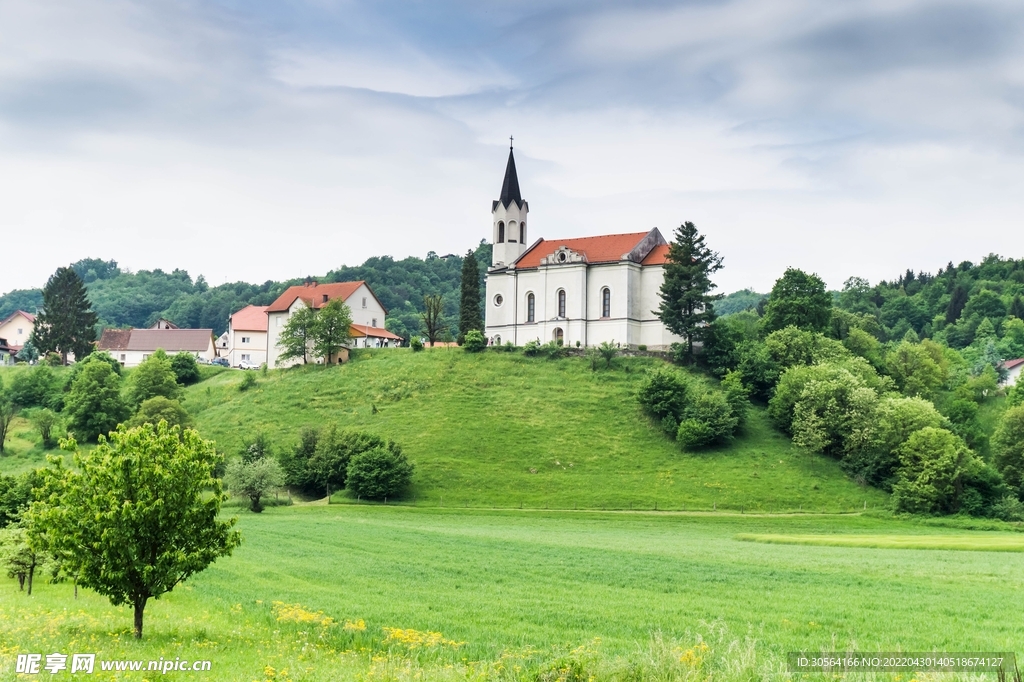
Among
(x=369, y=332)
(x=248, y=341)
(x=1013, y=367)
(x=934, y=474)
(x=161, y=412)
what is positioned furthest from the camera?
(x=1013, y=367)

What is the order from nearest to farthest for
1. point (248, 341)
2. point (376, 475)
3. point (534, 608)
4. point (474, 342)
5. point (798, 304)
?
point (534, 608) < point (376, 475) < point (798, 304) < point (474, 342) < point (248, 341)

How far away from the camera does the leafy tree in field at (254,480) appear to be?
5747cm

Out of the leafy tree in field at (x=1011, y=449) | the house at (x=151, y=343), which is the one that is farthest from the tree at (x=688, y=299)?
the house at (x=151, y=343)

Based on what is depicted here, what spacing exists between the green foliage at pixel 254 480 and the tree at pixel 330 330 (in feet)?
104

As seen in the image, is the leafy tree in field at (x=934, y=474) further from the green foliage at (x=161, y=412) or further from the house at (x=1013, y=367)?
the house at (x=1013, y=367)

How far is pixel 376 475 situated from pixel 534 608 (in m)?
39.5

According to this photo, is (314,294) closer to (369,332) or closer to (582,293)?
(369,332)

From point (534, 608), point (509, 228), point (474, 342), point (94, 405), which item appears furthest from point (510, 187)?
point (534, 608)

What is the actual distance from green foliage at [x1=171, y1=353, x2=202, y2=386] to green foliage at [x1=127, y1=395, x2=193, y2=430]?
1862cm

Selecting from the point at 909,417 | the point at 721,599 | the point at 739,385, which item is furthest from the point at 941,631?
the point at 739,385

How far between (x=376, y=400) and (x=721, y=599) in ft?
188

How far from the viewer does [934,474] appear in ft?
194

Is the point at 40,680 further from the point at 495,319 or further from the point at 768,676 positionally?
the point at 495,319

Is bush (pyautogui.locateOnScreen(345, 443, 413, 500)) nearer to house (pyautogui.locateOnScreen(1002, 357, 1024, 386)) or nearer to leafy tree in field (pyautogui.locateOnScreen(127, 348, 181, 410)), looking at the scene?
leafy tree in field (pyautogui.locateOnScreen(127, 348, 181, 410))
